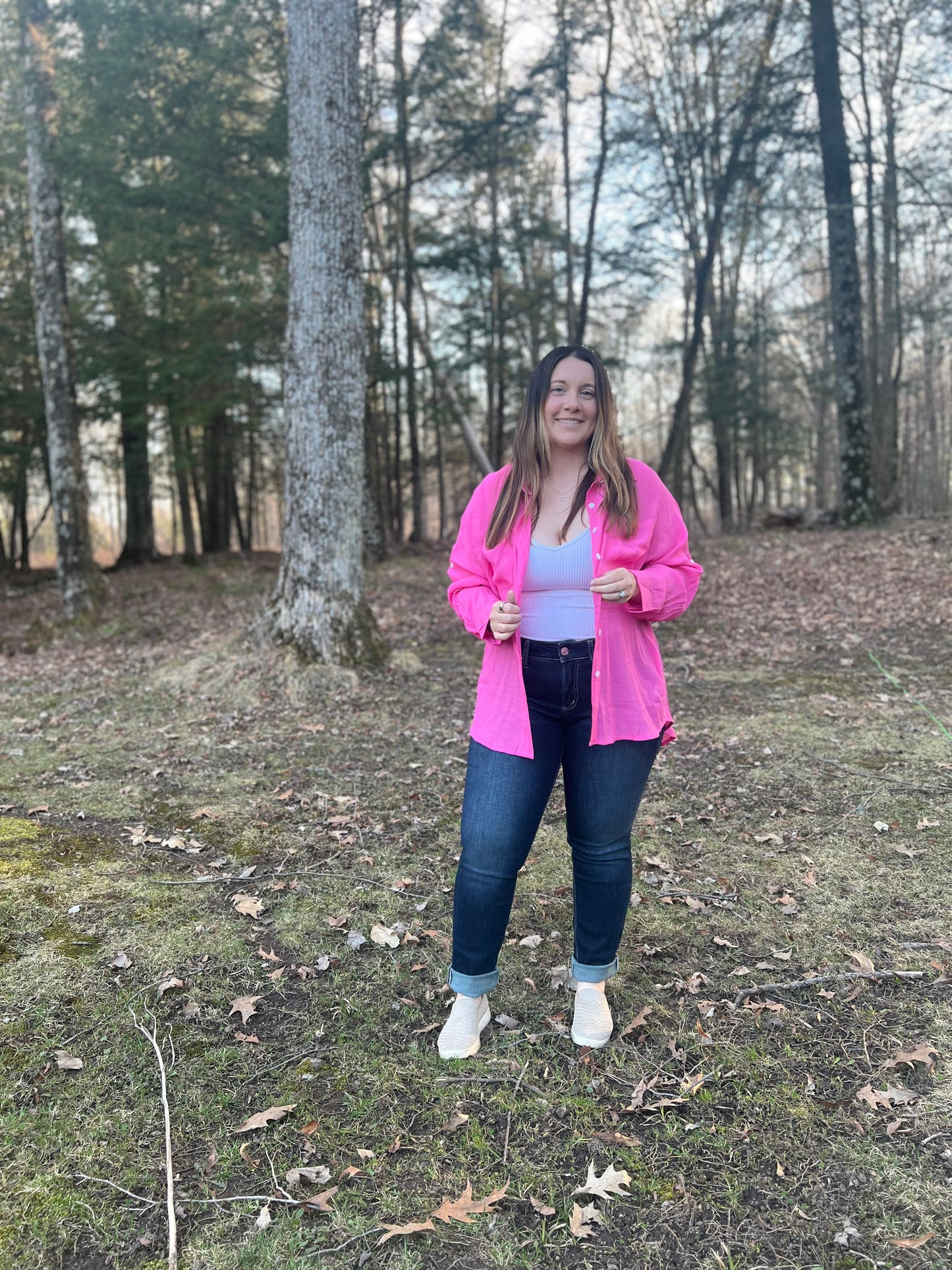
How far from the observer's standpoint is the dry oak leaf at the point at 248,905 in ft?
11.5

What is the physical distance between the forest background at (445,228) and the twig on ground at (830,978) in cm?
1050

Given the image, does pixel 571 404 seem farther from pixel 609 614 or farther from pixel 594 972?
pixel 594 972

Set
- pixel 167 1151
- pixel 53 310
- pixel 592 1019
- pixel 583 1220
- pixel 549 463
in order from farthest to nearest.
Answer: pixel 53 310, pixel 592 1019, pixel 549 463, pixel 167 1151, pixel 583 1220

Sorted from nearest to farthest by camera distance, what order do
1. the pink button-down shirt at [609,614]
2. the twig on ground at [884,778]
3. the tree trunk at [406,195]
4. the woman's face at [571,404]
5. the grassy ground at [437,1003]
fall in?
the grassy ground at [437,1003], the pink button-down shirt at [609,614], the woman's face at [571,404], the twig on ground at [884,778], the tree trunk at [406,195]

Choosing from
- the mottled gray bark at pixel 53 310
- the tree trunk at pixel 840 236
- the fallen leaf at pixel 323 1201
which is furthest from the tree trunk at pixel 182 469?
the fallen leaf at pixel 323 1201

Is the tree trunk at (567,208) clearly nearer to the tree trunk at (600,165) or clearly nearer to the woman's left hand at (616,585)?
the tree trunk at (600,165)

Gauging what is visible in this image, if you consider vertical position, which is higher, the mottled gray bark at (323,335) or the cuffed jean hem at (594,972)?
the mottled gray bark at (323,335)

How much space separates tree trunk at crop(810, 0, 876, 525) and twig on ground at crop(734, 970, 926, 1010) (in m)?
11.5

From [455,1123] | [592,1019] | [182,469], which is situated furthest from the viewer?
[182,469]

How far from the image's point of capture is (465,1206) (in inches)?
81.3

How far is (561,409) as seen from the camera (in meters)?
2.54

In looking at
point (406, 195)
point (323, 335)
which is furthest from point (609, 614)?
point (406, 195)

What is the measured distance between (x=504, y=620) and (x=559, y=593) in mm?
217

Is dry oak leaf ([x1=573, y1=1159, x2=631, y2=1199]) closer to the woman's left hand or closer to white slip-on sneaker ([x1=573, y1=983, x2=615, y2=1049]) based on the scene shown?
white slip-on sneaker ([x1=573, y1=983, x2=615, y2=1049])
